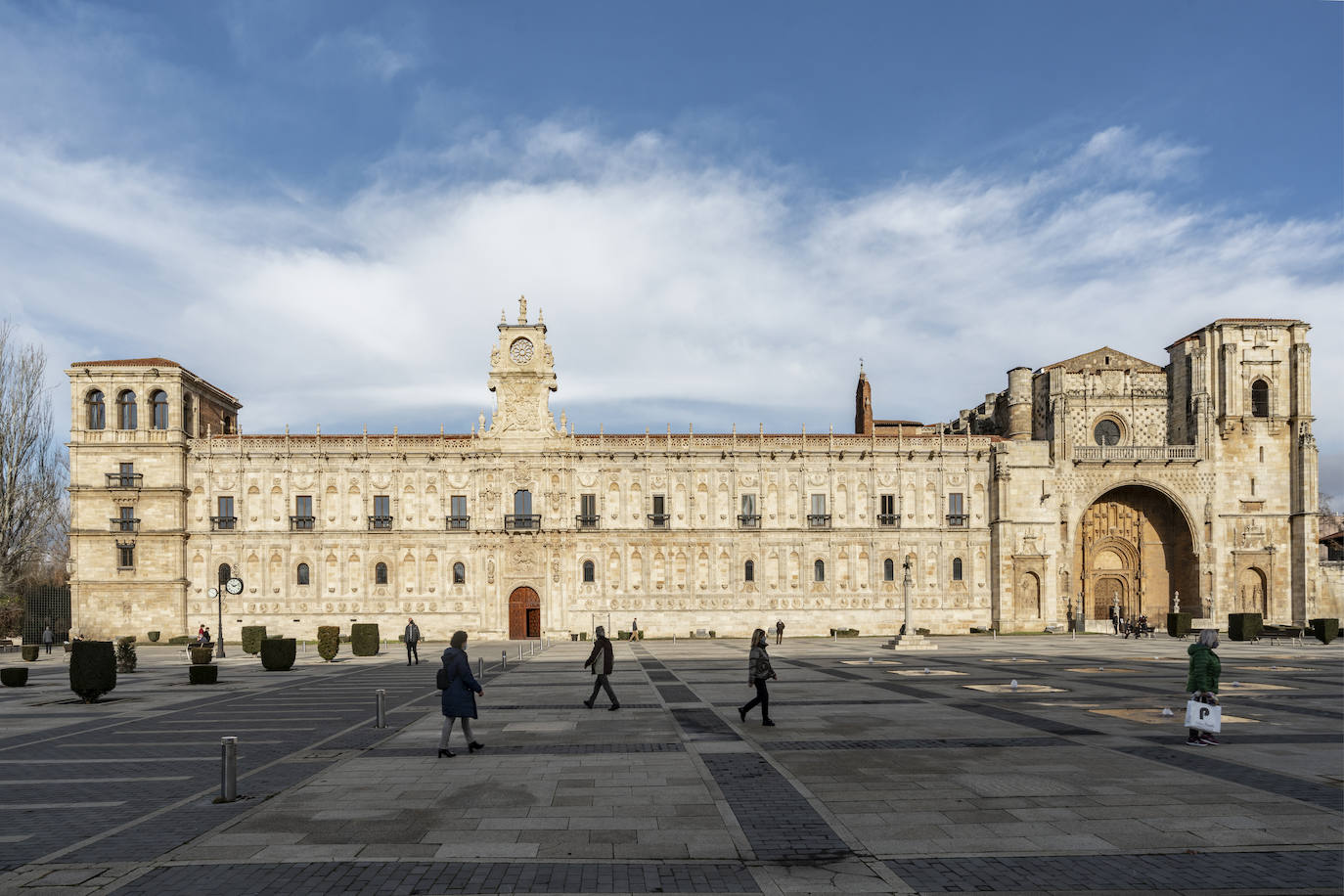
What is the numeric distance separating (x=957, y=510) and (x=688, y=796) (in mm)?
49212

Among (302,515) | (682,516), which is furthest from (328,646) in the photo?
(682,516)

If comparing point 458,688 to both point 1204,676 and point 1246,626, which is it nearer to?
point 1204,676

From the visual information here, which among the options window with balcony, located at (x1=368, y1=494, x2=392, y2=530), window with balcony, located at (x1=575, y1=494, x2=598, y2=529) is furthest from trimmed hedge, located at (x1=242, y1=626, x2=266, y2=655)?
window with balcony, located at (x1=575, y1=494, x2=598, y2=529)

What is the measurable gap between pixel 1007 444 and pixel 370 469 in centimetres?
4148

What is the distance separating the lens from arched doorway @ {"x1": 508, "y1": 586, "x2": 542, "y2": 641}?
54.2 metres

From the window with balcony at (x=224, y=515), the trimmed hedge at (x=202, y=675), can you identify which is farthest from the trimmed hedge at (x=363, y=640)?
the window with balcony at (x=224, y=515)

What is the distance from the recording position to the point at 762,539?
5544 cm

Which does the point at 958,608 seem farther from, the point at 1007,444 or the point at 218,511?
the point at 218,511

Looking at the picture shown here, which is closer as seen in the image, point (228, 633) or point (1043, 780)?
point (1043, 780)

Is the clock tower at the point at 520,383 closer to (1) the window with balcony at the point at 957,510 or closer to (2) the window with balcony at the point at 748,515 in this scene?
(2) the window with balcony at the point at 748,515

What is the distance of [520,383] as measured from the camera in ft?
181

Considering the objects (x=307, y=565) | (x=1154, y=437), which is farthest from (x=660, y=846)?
(x=1154, y=437)

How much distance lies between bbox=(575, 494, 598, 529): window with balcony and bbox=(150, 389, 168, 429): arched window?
1035 inches

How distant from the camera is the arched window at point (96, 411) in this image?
52.2 m
